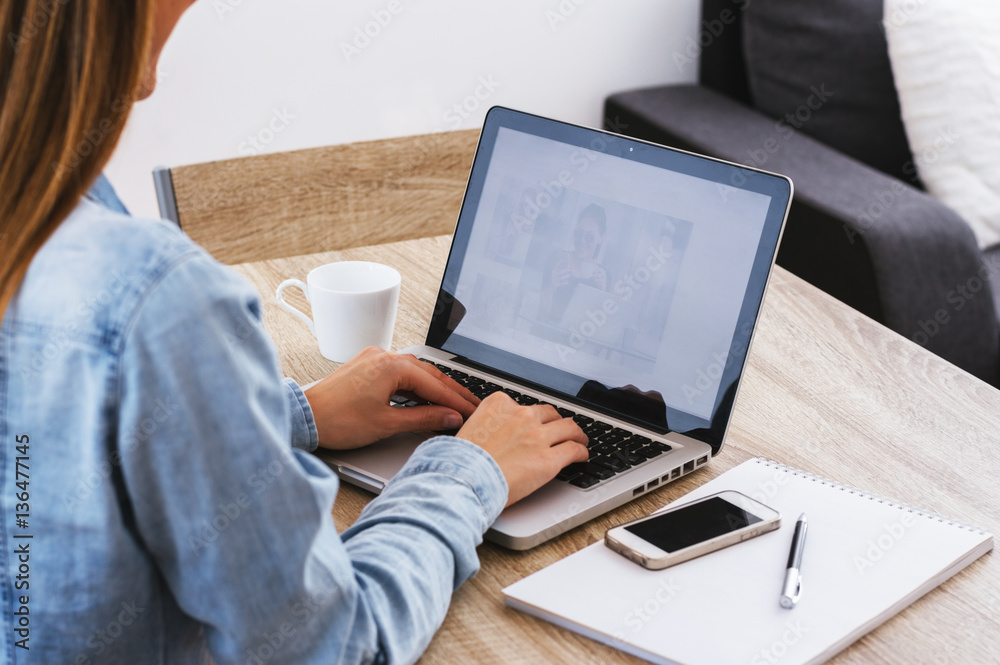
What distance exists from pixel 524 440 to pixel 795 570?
8.7 inches

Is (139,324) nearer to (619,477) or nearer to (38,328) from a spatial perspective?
Answer: (38,328)

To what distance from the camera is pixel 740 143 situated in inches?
76.3

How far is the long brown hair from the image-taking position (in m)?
0.44

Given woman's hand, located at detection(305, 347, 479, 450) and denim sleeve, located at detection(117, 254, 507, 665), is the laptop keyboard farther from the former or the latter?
denim sleeve, located at detection(117, 254, 507, 665)

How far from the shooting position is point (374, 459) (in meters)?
0.77

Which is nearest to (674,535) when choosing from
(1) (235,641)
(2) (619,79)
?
(1) (235,641)

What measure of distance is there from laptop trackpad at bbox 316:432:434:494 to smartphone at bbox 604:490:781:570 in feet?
0.65
